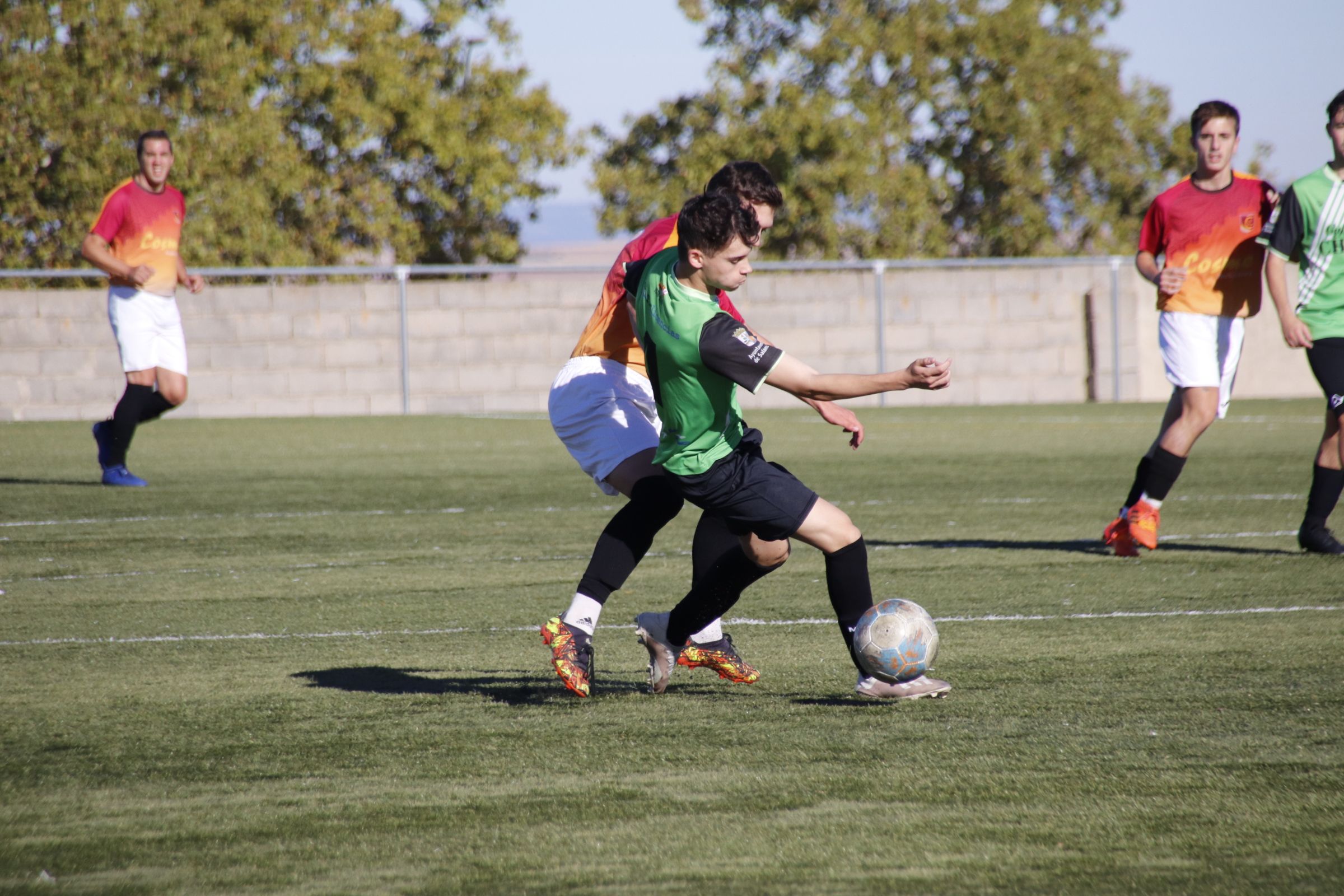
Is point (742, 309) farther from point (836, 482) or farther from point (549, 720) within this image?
point (549, 720)

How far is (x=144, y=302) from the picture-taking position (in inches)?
415

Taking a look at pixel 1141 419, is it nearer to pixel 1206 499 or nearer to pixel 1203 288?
pixel 1206 499

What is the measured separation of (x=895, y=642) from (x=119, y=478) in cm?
795

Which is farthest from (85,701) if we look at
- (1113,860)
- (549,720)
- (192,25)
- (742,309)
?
(192,25)

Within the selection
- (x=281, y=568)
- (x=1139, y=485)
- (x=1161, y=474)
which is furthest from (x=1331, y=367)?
(x=281, y=568)

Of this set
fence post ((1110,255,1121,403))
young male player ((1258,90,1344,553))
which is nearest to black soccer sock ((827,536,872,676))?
young male player ((1258,90,1344,553))

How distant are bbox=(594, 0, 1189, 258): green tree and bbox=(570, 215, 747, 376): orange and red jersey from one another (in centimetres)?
2588

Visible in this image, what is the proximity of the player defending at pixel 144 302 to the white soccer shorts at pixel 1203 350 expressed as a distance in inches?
252

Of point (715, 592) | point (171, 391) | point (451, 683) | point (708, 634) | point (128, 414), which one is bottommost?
point (451, 683)

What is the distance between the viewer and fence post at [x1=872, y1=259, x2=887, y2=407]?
70.4 ft

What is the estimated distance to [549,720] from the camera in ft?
13.5

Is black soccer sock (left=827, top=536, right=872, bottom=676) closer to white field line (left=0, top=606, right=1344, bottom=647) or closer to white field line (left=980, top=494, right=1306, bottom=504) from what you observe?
white field line (left=0, top=606, right=1344, bottom=647)

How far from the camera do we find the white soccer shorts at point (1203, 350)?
7359mm

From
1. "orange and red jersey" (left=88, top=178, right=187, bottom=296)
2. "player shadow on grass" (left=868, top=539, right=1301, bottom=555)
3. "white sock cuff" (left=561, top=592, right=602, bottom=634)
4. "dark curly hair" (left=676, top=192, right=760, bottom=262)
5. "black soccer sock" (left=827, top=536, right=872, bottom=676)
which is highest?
"orange and red jersey" (left=88, top=178, right=187, bottom=296)
